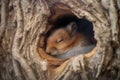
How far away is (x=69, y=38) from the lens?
7.27ft

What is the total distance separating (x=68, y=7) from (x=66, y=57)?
0.32 m

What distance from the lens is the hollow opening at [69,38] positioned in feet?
6.71

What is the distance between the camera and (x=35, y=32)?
192cm

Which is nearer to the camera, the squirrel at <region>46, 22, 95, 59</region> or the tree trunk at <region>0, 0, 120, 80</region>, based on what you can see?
the tree trunk at <region>0, 0, 120, 80</region>

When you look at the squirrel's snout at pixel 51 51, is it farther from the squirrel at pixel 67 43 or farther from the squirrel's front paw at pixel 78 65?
the squirrel's front paw at pixel 78 65

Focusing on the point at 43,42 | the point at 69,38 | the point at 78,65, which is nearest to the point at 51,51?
the point at 43,42

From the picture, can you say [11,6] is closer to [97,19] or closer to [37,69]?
[37,69]

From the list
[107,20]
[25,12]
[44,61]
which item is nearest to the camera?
[107,20]

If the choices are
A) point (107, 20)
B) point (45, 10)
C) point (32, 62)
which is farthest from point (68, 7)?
point (32, 62)

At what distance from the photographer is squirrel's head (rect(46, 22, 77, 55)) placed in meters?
2.08

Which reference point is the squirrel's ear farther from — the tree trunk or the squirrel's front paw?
the squirrel's front paw

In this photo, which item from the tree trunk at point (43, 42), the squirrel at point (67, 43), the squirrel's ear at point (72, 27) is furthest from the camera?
the squirrel's ear at point (72, 27)

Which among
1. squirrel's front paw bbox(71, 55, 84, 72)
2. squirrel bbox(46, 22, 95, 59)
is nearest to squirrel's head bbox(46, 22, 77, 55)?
squirrel bbox(46, 22, 95, 59)

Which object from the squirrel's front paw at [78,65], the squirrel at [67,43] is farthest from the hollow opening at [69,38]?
the squirrel's front paw at [78,65]
